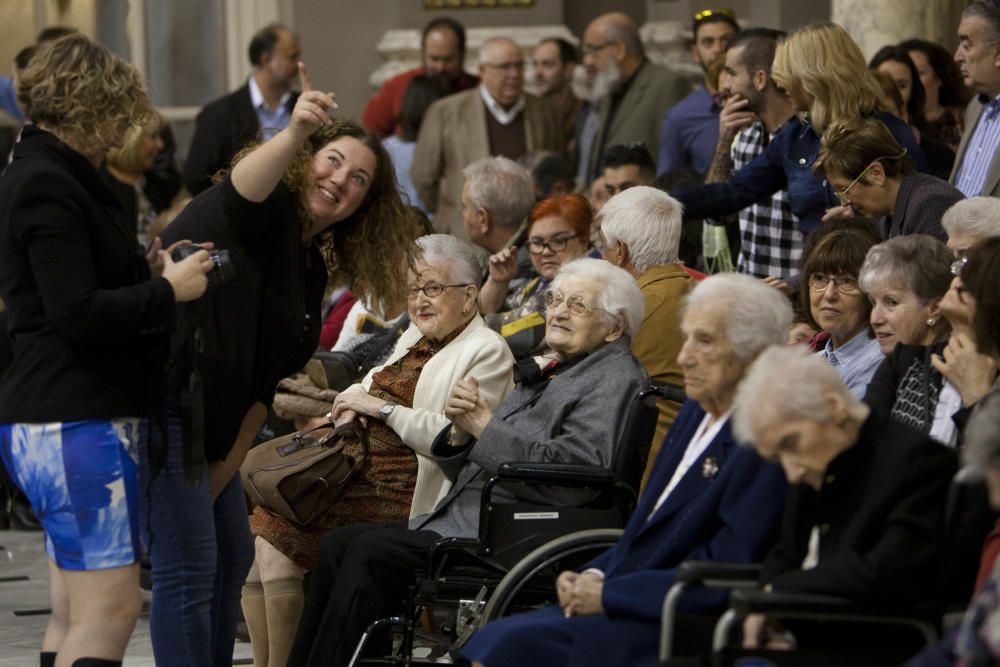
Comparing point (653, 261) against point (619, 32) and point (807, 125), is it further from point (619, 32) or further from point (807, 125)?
point (619, 32)

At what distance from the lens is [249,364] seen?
4.55 meters

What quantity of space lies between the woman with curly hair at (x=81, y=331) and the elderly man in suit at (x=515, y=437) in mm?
1054

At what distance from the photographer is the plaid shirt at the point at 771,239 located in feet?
21.1

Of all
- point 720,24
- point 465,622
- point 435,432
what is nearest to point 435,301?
point 435,432

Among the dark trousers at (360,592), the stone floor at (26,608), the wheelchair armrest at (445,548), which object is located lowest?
the stone floor at (26,608)

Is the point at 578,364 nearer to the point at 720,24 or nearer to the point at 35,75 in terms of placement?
the point at 35,75

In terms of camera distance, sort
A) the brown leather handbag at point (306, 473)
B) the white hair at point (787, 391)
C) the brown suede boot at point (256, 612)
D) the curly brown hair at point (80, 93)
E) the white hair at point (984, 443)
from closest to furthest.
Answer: the white hair at point (984, 443) < the white hair at point (787, 391) < the curly brown hair at point (80, 93) < the brown leather handbag at point (306, 473) < the brown suede boot at point (256, 612)

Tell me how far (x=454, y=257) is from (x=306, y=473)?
0.83m

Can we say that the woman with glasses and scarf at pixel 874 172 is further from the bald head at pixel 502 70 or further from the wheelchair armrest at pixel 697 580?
the bald head at pixel 502 70

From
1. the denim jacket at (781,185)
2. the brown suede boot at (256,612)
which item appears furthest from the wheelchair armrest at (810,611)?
the denim jacket at (781,185)

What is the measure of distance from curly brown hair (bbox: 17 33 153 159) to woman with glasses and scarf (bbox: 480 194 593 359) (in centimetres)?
245

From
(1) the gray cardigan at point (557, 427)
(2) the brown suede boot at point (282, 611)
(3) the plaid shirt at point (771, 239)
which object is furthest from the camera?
(3) the plaid shirt at point (771, 239)

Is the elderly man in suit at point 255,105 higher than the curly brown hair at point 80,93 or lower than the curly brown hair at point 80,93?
lower

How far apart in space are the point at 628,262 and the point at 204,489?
6.30 ft
